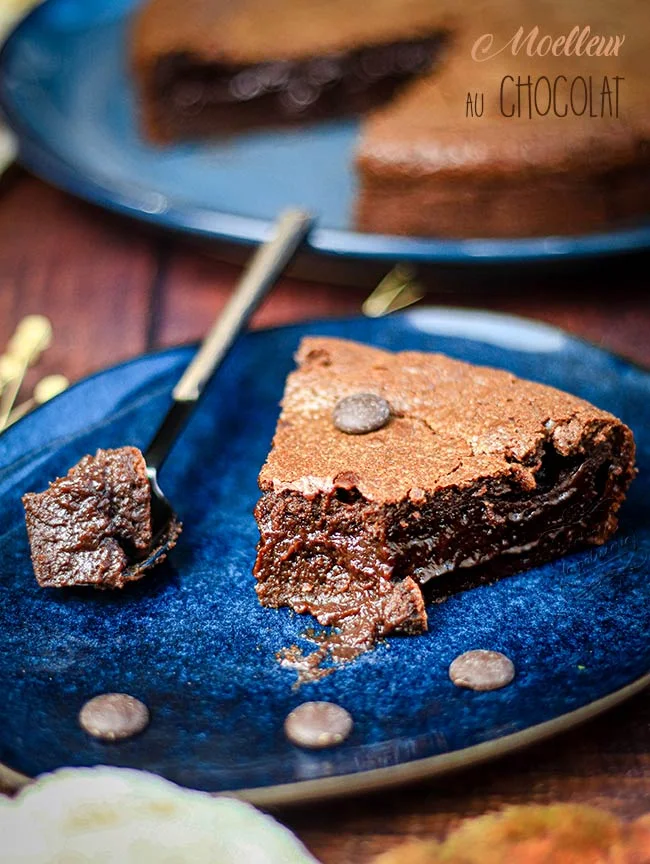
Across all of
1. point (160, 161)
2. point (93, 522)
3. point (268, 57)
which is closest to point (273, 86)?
point (268, 57)

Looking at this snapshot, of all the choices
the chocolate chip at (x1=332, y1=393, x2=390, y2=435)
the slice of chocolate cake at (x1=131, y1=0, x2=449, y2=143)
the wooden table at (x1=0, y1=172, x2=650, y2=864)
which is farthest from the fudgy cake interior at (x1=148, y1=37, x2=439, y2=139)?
the chocolate chip at (x1=332, y1=393, x2=390, y2=435)

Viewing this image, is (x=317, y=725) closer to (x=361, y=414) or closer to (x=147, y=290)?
(x=361, y=414)

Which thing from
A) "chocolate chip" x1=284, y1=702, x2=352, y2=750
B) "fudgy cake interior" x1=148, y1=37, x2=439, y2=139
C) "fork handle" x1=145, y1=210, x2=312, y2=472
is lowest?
"chocolate chip" x1=284, y1=702, x2=352, y2=750

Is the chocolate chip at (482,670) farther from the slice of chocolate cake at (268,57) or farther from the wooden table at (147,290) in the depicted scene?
the slice of chocolate cake at (268,57)

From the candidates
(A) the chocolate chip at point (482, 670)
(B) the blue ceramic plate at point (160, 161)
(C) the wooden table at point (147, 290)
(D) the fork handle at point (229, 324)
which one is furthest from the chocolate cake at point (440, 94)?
(A) the chocolate chip at point (482, 670)

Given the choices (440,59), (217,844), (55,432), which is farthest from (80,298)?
(217,844)

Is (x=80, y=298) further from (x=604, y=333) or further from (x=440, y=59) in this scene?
(x=440, y=59)

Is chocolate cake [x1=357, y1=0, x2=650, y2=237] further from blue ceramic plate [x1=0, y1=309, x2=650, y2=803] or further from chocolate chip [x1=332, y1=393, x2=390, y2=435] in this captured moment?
chocolate chip [x1=332, y1=393, x2=390, y2=435]
